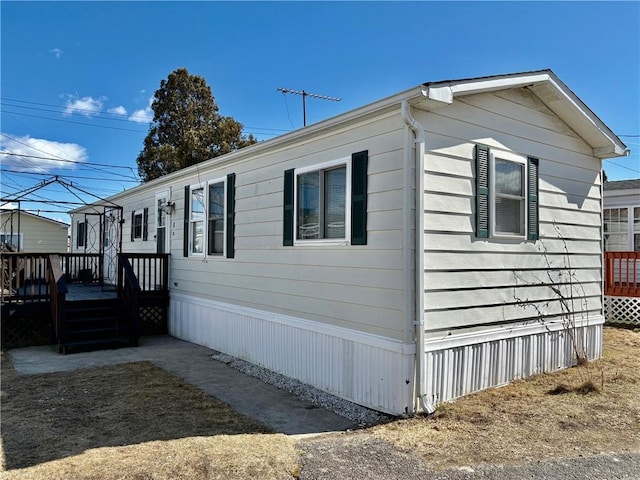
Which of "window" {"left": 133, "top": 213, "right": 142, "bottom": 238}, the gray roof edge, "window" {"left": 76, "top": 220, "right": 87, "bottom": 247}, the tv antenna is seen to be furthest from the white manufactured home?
the tv antenna

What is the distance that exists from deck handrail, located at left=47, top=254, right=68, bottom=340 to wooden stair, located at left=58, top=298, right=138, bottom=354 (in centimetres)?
9

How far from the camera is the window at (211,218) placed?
299 inches

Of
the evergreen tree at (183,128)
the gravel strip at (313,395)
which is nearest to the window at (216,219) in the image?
the gravel strip at (313,395)

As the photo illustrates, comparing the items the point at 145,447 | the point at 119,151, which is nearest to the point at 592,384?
the point at 145,447

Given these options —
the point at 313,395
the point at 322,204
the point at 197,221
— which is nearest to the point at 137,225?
the point at 197,221

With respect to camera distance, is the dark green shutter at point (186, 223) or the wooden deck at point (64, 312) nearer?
the wooden deck at point (64, 312)

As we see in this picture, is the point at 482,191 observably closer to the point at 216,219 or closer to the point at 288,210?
the point at 288,210

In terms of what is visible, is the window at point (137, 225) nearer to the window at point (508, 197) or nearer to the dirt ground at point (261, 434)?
the dirt ground at point (261, 434)

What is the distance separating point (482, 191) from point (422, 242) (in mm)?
1209

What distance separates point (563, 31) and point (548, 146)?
11.3 feet

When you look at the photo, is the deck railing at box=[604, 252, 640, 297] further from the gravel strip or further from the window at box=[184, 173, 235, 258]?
the window at box=[184, 173, 235, 258]

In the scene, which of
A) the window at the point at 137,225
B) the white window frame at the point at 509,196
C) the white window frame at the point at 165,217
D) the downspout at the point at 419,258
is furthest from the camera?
the window at the point at 137,225

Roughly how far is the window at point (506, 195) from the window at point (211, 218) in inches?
156

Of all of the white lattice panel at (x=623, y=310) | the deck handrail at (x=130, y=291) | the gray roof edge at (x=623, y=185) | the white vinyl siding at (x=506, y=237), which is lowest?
the white lattice panel at (x=623, y=310)
